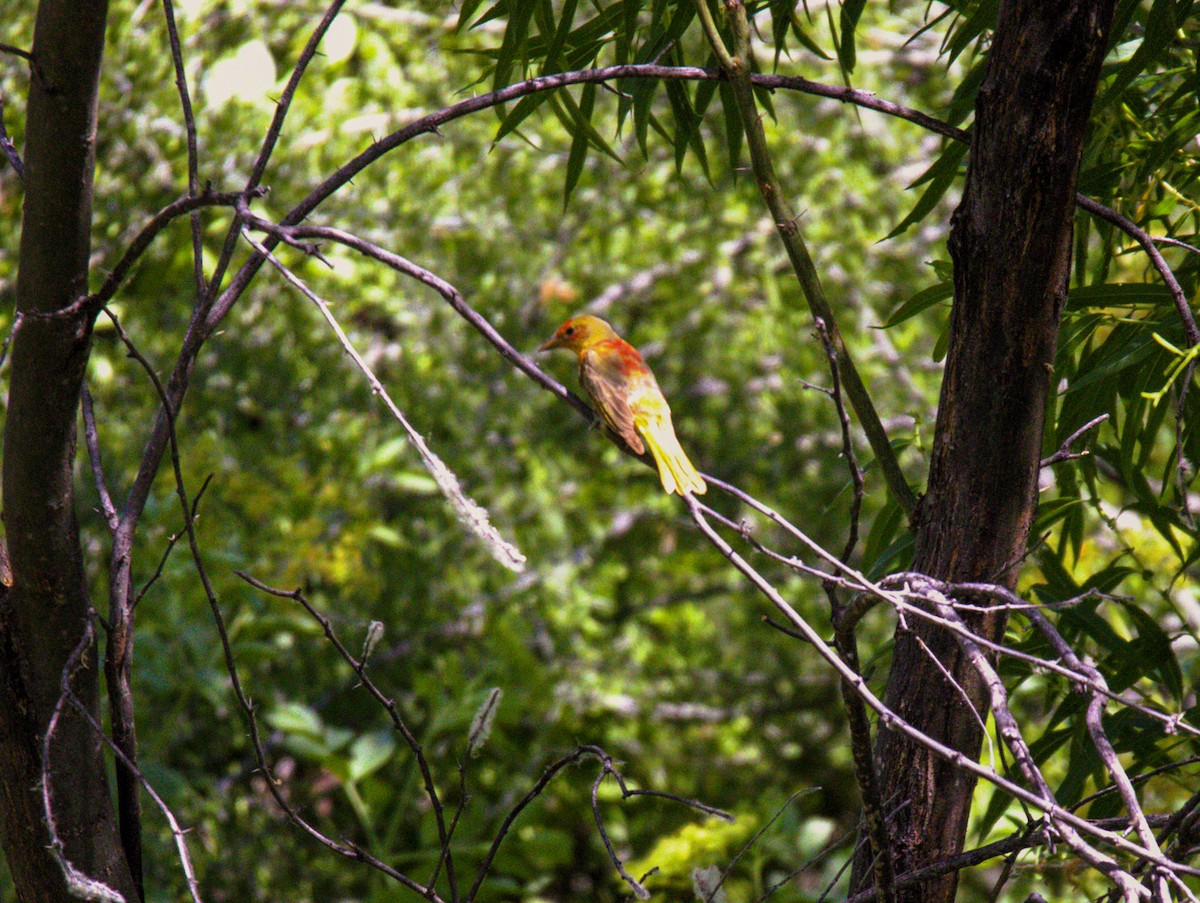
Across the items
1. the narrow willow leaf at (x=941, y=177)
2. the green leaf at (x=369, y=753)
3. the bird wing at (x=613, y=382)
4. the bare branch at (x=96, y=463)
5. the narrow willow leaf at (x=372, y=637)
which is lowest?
the narrow willow leaf at (x=372, y=637)

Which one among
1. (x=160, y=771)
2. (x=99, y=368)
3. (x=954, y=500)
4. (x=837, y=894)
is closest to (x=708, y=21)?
(x=954, y=500)

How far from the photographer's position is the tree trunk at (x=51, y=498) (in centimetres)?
117

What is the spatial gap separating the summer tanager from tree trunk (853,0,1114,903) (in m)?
0.88

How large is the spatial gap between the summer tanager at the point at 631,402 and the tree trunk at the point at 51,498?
3.69 ft

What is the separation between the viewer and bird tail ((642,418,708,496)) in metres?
2.03

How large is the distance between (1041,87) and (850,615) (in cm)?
54

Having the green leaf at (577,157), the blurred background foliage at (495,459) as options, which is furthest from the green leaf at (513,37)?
the blurred background foliage at (495,459)

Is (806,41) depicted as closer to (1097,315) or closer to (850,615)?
(1097,315)

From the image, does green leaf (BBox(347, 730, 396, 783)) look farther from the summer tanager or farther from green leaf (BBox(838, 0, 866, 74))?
green leaf (BBox(838, 0, 866, 74))

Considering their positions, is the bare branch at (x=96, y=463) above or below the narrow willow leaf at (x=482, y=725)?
above

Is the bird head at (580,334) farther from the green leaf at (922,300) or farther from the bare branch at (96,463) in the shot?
the bare branch at (96,463)

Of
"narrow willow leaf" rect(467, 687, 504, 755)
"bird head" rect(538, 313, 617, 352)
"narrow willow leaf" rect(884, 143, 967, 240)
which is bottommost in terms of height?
"narrow willow leaf" rect(467, 687, 504, 755)

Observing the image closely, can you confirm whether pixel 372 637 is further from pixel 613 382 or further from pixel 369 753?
pixel 369 753

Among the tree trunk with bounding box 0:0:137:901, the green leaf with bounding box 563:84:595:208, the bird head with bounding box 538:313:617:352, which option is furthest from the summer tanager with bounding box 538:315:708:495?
the tree trunk with bounding box 0:0:137:901
